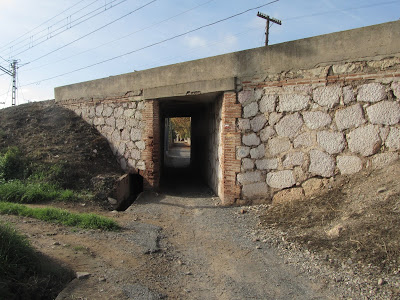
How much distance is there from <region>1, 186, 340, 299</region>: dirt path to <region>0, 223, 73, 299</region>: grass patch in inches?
6.5

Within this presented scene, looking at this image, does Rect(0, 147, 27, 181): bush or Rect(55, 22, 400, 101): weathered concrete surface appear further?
Rect(0, 147, 27, 181): bush

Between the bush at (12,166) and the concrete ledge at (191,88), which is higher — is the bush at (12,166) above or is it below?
below

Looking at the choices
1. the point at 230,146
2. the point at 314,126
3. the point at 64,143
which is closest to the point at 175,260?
the point at 230,146

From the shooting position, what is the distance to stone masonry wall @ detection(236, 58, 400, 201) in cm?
451

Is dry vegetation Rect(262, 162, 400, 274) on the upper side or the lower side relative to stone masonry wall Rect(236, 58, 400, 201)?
lower

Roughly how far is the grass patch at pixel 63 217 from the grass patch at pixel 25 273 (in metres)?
1.52

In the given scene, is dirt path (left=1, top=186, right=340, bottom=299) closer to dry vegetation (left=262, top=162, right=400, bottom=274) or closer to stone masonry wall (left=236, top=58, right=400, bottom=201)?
dry vegetation (left=262, top=162, right=400, bottom=274)

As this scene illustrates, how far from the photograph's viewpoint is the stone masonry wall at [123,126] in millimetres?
7207

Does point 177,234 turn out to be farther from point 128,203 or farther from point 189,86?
point 189,86

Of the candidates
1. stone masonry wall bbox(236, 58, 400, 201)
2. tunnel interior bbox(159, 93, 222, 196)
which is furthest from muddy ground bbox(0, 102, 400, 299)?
tunnel interior bbox(159, 93, 222, 196)

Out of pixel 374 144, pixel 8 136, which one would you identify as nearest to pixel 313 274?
pixel 374 144

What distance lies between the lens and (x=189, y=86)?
6277mm

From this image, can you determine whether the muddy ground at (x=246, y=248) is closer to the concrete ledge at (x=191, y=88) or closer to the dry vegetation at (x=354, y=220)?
the dry vegetation at (x=354, y=220)

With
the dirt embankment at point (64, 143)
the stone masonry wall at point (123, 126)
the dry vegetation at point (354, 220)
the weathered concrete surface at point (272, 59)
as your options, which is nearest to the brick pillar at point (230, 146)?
the weathered concrete surface at point (272, 59)
